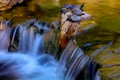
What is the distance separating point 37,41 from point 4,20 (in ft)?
3.70

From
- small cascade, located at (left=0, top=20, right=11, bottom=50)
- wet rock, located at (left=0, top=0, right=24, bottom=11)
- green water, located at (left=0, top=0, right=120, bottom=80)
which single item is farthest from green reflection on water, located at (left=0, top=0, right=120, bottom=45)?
small cascade, located at (left=0, top=20, right=11, bottom=50)

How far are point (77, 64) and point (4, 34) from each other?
2.58 meters

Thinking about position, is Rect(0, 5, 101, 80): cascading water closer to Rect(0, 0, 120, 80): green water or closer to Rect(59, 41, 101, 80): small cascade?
Rect(59, 41, 101, 80): small cascade

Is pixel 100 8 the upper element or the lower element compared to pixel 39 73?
upper

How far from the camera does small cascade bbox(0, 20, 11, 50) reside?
25.8ft

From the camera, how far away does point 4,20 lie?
793 cm

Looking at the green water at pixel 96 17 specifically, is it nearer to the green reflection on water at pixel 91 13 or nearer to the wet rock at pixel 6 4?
the green reflection on water at pixel 91 13

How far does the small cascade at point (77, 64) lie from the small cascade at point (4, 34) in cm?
172

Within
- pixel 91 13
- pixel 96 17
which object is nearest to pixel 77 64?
pixel 96 17

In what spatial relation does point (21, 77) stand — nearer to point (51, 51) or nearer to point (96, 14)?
point (51, 51)

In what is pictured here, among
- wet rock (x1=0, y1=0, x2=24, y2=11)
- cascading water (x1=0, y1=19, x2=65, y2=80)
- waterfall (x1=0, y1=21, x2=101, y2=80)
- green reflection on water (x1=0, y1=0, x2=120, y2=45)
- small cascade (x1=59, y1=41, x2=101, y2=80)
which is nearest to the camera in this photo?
small cascade (x1=59, y1=41, x2=101, y2=80)

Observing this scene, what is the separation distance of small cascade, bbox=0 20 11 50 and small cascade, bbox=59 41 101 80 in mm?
1721

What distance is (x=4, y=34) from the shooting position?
793 centimetres

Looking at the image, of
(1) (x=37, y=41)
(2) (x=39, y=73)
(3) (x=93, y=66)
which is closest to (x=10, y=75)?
(2) (x=39, y=73)
